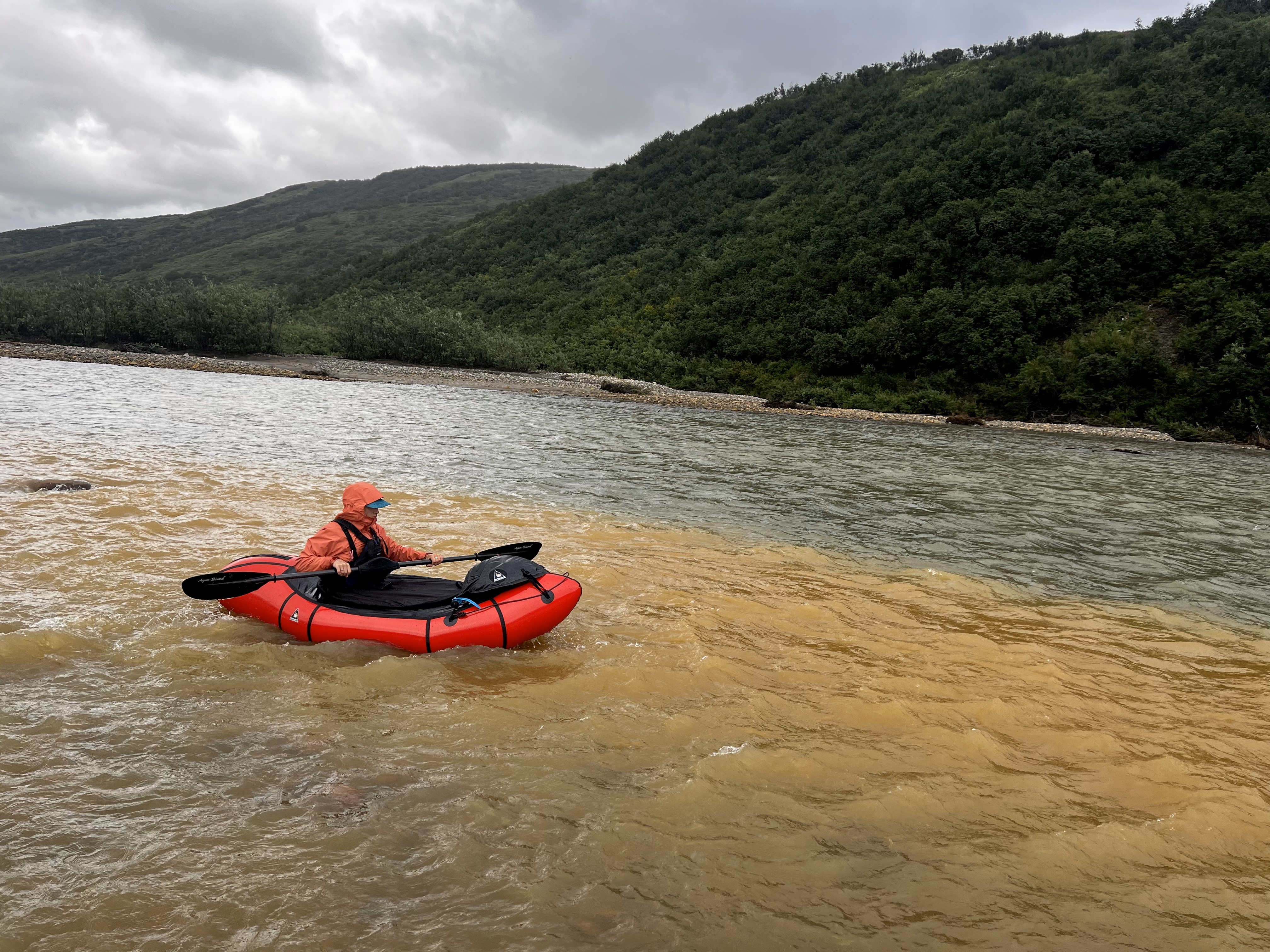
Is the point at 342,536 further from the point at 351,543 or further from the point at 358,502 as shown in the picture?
the point at 358,502

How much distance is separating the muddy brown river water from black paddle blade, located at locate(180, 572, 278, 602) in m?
0.34

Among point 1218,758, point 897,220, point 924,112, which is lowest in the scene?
point 1218,758

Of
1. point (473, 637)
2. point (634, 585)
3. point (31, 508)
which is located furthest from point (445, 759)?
point (31, 508)

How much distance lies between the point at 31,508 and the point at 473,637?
710cm

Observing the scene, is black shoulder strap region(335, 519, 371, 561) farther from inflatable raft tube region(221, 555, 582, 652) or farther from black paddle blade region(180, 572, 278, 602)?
black paddle blade region(180, 572, 278, 602)

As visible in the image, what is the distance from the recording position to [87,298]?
135 ft

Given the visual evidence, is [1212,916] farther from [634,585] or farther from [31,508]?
[31,508]

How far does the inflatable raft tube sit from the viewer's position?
591cm

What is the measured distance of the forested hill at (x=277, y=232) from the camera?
110 meters

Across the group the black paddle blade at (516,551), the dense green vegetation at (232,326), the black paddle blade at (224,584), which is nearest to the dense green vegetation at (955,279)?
the dense green vegetation at (232,326)

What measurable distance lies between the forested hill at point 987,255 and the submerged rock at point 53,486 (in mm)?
31029

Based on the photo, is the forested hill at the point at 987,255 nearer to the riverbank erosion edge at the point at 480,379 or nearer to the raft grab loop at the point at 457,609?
the riverbank erosion edge at the point at 480,379

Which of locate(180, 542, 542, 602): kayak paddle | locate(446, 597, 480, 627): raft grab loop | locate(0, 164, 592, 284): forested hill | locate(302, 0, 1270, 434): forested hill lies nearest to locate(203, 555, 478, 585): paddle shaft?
locate(180, 542, 542, 602): kayak paddle

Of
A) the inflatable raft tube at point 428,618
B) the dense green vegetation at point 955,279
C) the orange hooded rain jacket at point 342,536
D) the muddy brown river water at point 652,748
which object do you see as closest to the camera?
the muddy brown river water at point 652,748
